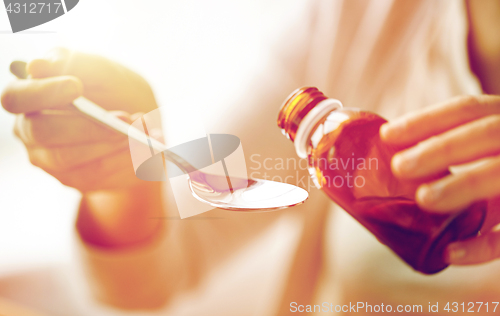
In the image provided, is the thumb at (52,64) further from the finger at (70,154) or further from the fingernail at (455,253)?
the fingernail at (455,253)

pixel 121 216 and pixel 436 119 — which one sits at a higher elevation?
pixel 436 119

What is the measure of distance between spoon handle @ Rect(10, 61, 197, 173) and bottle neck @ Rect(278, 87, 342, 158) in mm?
129

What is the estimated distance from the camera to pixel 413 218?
204 mm

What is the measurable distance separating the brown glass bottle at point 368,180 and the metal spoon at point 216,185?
6 centimetres

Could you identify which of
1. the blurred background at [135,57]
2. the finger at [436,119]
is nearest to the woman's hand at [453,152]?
the finger at [436,119]

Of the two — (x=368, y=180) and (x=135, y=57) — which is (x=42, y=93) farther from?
(x=368, y=180)

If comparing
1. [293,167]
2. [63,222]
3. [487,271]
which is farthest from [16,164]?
[487,271]

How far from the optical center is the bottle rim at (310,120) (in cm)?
22

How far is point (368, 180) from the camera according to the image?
0.21 metres

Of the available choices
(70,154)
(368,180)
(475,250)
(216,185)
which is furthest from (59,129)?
(475,250)

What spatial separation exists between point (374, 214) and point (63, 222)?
1.19ft

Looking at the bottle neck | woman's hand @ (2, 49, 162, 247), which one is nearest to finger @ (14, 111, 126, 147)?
woman's hand @ (2, 49, 162, 247)

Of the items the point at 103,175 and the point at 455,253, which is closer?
the point at 455,253

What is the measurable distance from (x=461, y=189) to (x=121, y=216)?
360mm
